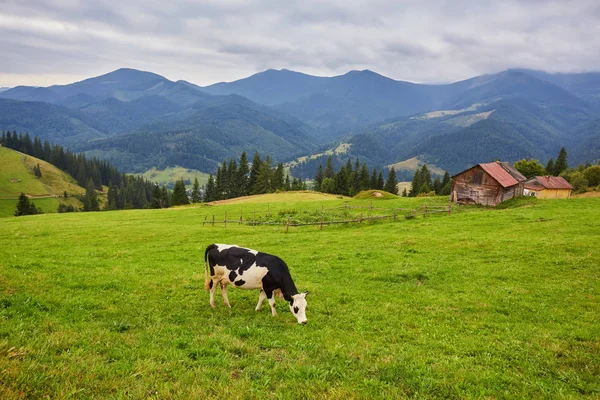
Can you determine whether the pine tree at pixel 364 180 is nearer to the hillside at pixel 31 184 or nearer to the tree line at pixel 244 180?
the tree line at pixel 244 180

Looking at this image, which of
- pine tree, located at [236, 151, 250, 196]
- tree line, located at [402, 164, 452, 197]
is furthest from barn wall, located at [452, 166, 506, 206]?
pine tree, located at [236, 151, 250, 196]

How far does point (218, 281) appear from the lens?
13.3 m

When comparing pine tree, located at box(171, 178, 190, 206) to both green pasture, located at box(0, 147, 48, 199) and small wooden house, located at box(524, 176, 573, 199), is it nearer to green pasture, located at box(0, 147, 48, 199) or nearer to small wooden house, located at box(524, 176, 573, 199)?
small wooden house, located at box(524, 176, 573, 199)

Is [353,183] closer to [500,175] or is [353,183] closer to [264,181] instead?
[264,181]

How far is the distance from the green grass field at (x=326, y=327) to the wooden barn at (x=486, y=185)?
110ft

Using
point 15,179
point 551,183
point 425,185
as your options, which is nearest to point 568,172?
point 551,183

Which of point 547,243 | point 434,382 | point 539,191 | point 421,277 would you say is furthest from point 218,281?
point 539,191

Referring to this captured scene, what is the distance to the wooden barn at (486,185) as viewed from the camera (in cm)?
5416

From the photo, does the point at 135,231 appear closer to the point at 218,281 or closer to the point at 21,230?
the point at 21,230

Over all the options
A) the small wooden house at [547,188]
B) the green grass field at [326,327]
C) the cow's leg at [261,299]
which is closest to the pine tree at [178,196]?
the green grass field at [326,327]

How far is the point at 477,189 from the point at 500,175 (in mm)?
4224

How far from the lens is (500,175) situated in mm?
55594

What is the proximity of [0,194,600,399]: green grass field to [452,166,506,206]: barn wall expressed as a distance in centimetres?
3362

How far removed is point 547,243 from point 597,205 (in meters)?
26.9
